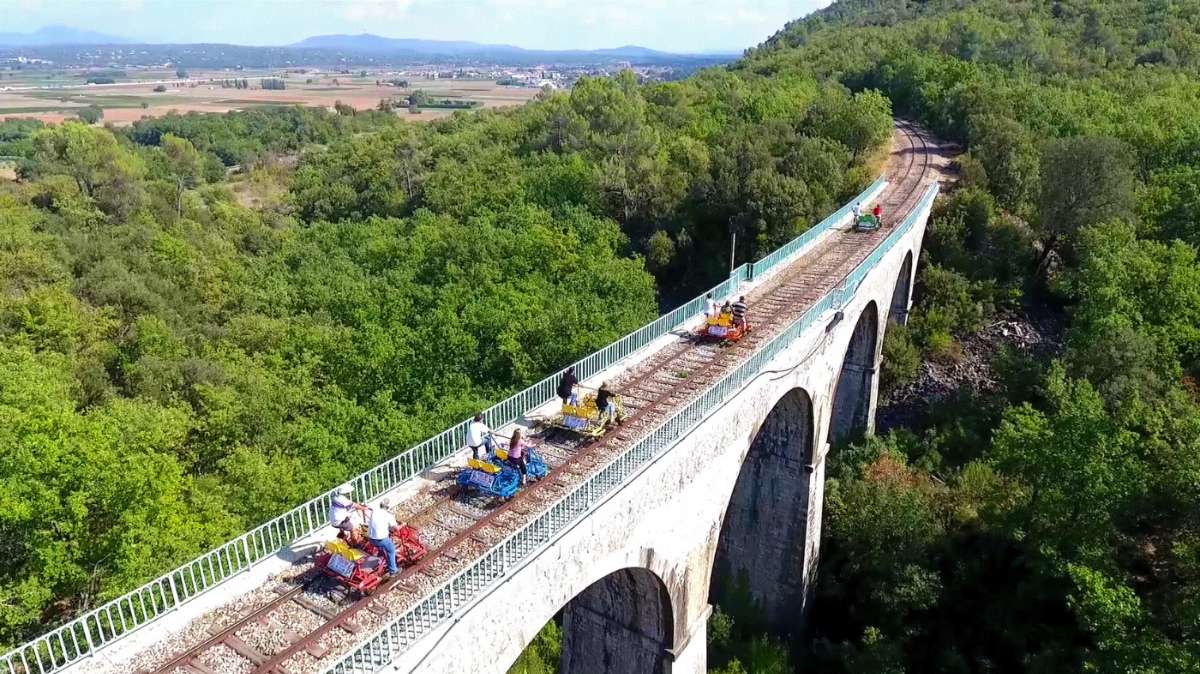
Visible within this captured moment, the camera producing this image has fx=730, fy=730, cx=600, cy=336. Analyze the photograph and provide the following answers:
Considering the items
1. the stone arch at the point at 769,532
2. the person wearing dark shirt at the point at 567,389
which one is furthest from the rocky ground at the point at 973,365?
the person wearing dark shirt at the point at 567,389

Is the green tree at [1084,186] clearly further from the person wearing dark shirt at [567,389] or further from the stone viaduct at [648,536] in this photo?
the person wearing dark shirt at [567,389]

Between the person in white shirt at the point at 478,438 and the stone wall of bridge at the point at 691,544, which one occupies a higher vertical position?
the person in white shirt at the point at 478,438

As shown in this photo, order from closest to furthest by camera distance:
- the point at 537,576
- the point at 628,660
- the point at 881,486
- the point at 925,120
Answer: the point at 537,576, the point at 628,660, the point at 881,486, the point at 925,120

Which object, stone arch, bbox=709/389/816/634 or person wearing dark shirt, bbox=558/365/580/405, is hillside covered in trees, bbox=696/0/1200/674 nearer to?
stone arch, bbox=709/389/816/634

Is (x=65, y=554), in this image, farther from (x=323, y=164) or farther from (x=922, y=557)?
(x=323, y=164)

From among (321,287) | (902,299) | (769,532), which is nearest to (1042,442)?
(769,532)

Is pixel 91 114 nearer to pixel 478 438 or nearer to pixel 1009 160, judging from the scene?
pixel 1009 160

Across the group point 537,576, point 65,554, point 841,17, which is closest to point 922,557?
point 537,576
